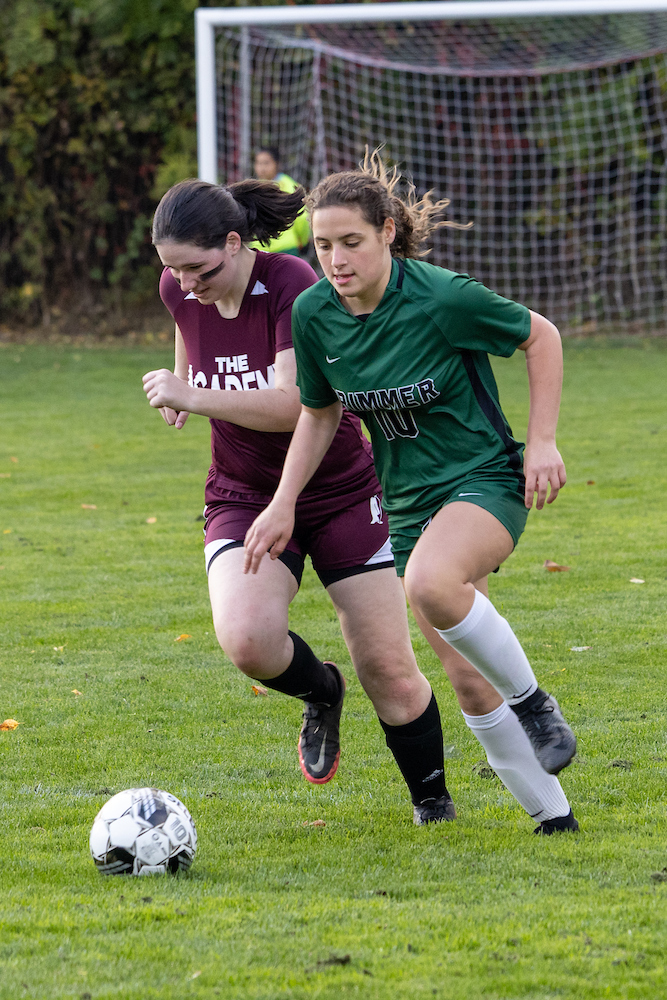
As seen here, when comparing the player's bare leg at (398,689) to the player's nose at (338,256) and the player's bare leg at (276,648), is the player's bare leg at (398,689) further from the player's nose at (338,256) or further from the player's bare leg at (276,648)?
the player's nose at (338,256)

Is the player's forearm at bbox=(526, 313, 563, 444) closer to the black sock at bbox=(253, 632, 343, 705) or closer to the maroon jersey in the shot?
the maroon jersey

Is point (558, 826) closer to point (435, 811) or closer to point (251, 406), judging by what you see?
point (435, 811)

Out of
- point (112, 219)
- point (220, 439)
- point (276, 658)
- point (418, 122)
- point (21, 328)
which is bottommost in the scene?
point (21, 328)

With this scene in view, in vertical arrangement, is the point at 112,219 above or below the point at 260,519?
below

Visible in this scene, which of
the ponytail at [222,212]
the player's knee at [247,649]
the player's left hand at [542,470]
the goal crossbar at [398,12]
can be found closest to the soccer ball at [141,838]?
the player's knee at [247,649]

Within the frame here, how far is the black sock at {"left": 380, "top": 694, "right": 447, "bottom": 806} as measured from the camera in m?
3.80

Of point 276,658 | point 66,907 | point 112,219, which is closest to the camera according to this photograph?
point 66,907

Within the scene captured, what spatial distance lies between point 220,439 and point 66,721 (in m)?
1.41

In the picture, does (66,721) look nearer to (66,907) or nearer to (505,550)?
(66,907)

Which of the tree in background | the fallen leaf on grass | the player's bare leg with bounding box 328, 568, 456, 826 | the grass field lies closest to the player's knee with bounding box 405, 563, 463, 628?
the player's bare leg with bounding box 328, 568, 456, 826

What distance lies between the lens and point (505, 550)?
3.46 m

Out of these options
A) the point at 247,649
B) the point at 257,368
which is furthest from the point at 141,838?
the point at 257,368

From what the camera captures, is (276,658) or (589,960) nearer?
(589,960)

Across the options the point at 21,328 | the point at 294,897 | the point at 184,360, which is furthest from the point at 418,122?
the point at 294,897
